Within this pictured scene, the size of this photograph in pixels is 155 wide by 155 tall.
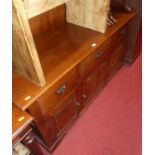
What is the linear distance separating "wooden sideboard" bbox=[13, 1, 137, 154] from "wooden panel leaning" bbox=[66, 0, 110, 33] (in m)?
0.04

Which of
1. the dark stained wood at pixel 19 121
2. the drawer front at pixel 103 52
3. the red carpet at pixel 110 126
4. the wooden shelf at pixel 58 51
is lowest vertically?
the red carpet at pixel 110 126

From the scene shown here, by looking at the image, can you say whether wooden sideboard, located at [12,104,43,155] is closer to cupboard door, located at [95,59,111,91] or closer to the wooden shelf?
the wooden shelf

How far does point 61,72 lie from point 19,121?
0.36 metres

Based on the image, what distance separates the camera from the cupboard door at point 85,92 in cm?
134

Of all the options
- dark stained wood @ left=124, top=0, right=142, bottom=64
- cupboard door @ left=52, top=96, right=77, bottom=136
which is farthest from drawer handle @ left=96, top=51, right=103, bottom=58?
dark stained wood @ left=124, top=0, right=142, bottom=64

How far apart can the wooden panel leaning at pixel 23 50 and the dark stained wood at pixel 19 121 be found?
186 mm

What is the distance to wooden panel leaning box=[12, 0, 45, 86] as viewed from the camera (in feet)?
2.20

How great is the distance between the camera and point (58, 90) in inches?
41.2

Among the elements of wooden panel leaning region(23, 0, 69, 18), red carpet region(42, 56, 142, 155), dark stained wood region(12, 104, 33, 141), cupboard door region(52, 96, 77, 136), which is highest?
wooden panel leaning region(23, 0, 69, 18)

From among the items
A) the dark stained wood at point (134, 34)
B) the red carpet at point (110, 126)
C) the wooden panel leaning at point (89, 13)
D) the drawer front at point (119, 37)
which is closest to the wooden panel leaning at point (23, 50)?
the wooden panel leaning at point (89, 13)

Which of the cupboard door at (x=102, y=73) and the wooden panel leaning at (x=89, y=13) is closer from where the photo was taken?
the wooden panel leaning at (x=89, y=13)

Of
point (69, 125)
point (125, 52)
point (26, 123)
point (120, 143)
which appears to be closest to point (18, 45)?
point (26, 123)

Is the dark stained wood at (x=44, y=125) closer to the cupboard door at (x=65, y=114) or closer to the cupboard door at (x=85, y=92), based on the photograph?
the cupboard door at (x=65, y=114)
